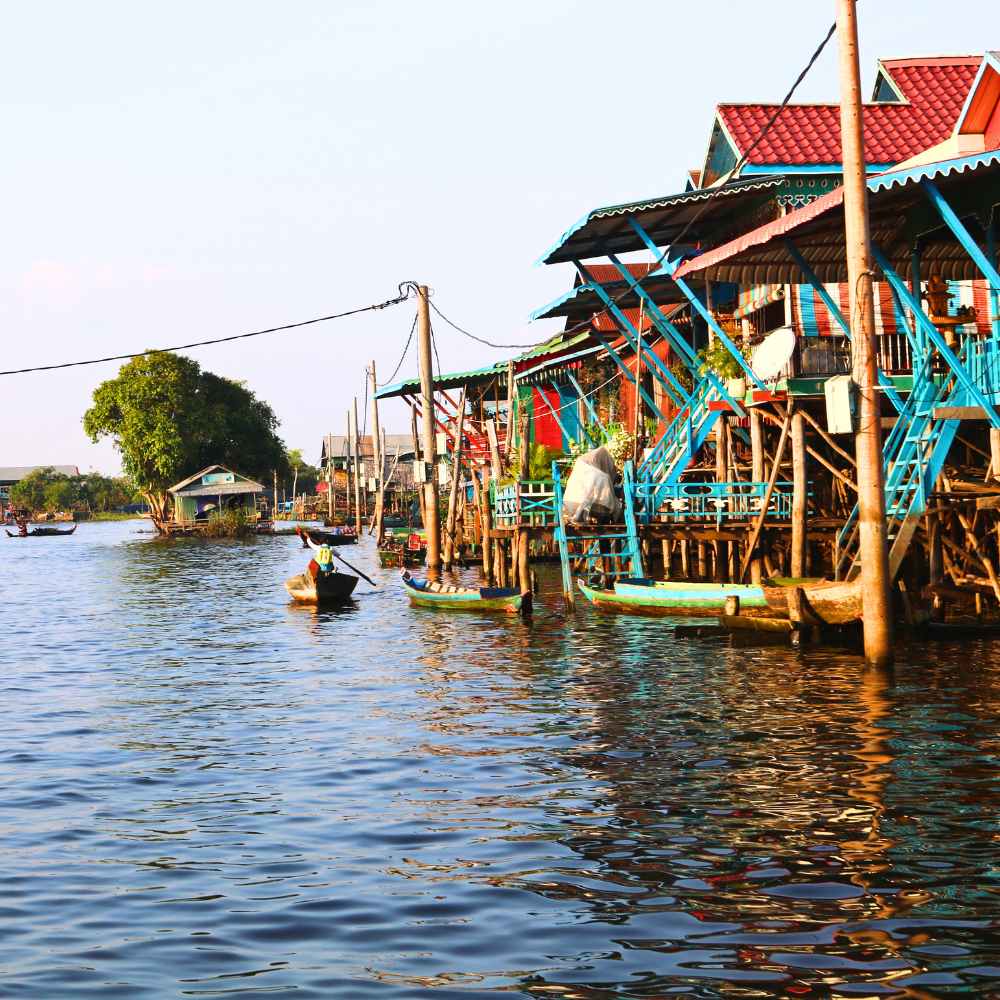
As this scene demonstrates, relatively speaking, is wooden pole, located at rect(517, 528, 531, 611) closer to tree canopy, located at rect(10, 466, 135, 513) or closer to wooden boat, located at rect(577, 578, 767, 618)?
wooden boat, located at rect(577, 578, 767, 618)

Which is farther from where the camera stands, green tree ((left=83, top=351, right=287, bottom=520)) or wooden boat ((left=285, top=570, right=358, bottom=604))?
green tree ((left=83, top=351, right=287, bottom=520))

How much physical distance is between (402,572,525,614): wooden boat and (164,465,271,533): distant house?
62668 millimetres

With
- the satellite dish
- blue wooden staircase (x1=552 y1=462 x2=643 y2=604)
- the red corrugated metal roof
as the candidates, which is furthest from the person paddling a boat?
the red corrugated metal roof

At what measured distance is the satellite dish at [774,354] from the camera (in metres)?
24.0

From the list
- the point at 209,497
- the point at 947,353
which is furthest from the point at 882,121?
the point at 209,497

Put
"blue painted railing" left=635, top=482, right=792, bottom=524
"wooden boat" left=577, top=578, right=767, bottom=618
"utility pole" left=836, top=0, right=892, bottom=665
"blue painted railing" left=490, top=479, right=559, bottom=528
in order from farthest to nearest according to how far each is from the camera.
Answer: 1. "blue painted railing" left=490, top=479, right=559, bottom=528
2. "blue painted railing" left=635, top=482, right=792, bottom=524
3. "wooden boat" left=577, top=578, right=767, bottom=618
4. "utility pole" left=836, top=0, right=892, bottom=665

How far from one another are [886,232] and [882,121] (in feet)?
28.5

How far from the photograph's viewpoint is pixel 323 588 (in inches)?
1282

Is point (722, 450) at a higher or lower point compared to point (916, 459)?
higher

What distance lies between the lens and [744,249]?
69.7ft

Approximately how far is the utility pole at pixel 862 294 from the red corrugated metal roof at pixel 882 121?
12024 mm

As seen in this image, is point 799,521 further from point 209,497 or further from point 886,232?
point 209,497

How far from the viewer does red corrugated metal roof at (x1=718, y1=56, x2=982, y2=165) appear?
2805 centimetres

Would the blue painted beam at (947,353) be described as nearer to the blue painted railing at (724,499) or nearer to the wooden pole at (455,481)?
the blue painted railing at (724,499)
